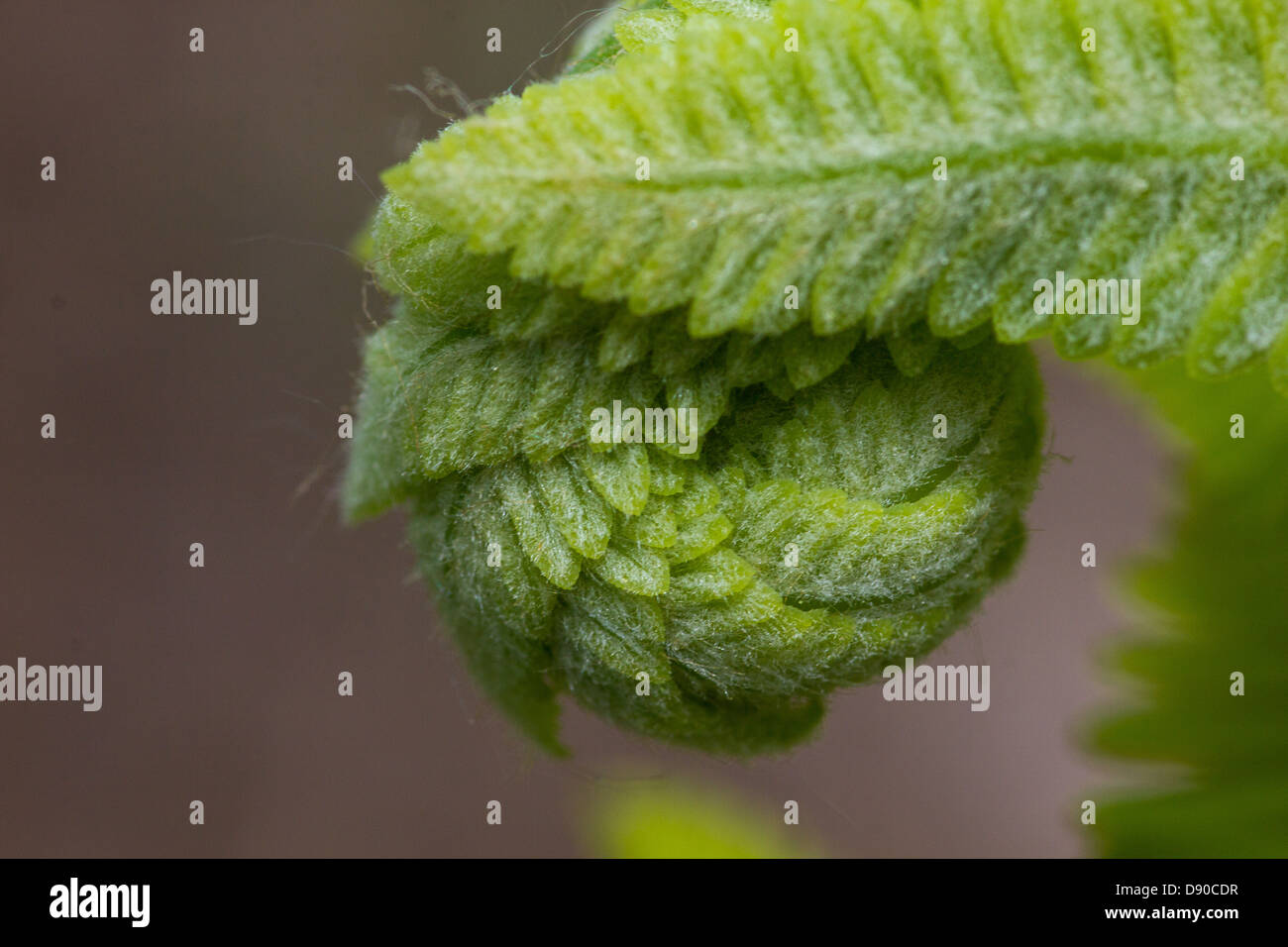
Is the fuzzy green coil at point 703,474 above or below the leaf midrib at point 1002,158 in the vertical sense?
below

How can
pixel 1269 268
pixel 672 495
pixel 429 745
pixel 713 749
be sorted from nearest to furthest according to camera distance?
pixel 1269 268 → pixel 672 495 → pixel 713 749 → pixel 429 745

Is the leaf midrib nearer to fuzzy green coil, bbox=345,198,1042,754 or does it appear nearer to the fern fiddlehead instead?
the fern fiddlehead

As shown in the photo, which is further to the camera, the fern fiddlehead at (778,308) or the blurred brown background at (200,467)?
the blurred brown background at (200,467)

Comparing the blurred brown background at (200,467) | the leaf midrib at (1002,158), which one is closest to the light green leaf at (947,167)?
the leaf midrib at (1002,158)

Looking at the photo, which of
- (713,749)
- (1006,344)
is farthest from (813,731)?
(1006,344)

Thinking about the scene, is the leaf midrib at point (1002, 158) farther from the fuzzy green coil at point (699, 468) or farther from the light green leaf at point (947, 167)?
the fuzzy green coil at point (699, 468)

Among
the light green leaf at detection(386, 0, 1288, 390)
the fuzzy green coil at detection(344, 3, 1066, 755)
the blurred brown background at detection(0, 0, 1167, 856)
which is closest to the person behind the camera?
the light green leaf at detection(386, 0, 1288, 390)

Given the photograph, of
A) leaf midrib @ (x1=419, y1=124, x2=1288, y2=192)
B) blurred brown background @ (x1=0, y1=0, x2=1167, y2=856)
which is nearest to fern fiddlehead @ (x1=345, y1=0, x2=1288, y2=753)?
leaf midrib @ (x1=419, y1=124, x2=1288, y2=192)

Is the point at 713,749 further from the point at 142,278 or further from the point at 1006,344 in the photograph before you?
the point at 142,278
